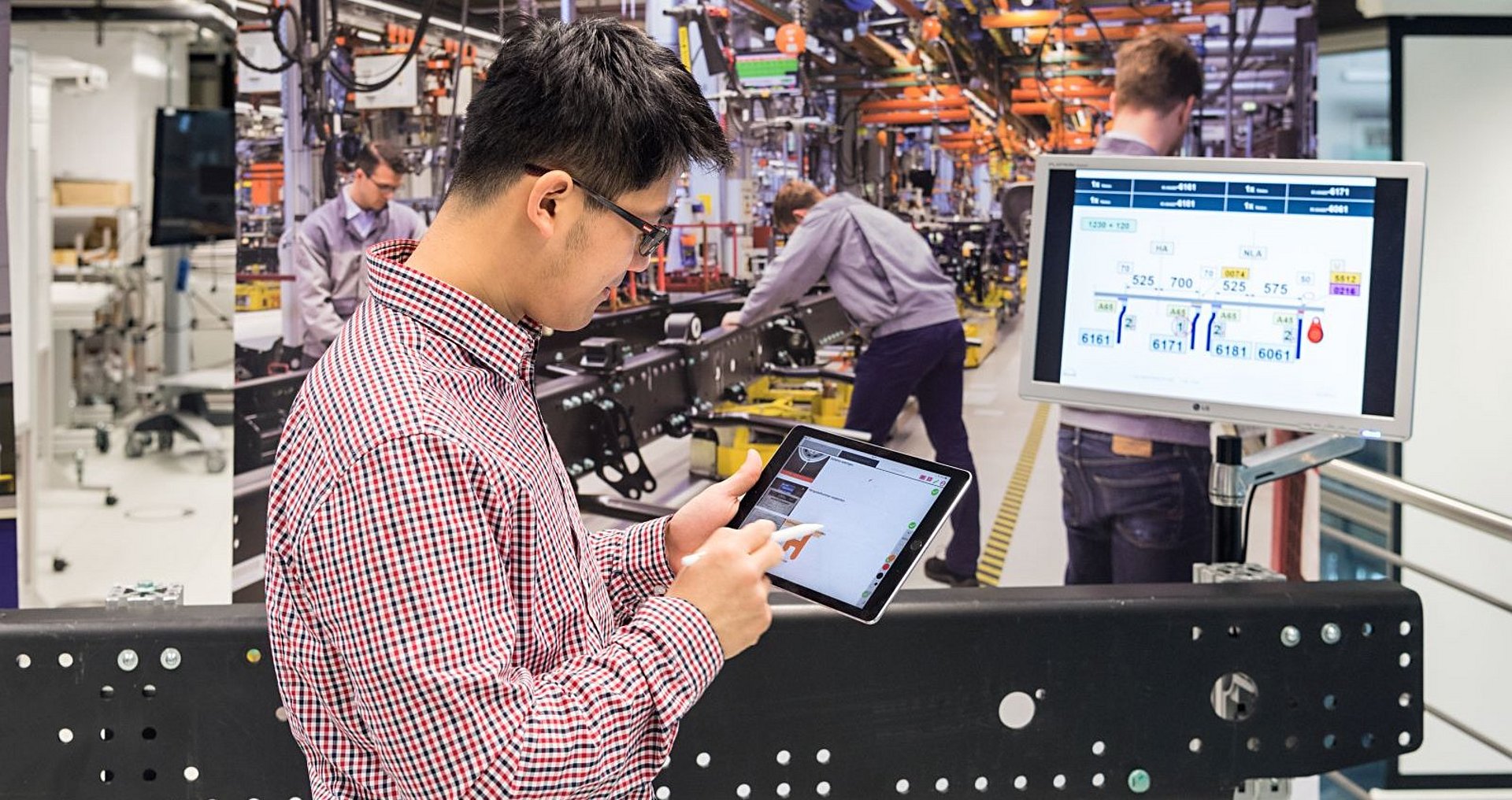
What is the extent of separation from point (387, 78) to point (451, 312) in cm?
267

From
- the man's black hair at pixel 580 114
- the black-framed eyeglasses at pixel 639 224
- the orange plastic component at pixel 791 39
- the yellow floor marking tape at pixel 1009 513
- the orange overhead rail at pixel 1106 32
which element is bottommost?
the yellow floor marking tape at pixel 1009 513

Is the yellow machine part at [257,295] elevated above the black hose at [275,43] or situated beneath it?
situated beneath

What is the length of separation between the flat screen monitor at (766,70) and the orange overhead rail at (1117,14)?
58 centimetres

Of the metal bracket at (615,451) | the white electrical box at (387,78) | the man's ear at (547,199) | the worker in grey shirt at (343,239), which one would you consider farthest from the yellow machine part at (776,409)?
the man's ear at (547,199)

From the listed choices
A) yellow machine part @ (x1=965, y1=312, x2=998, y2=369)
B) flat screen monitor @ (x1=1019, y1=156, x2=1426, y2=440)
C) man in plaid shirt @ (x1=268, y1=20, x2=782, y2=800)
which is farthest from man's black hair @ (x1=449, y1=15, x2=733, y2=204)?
yellow machine part @ (x1=965, y1=312, x2=998, y2=369)

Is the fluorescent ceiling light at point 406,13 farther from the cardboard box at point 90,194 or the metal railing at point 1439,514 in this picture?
the cardboard box at point 90,194

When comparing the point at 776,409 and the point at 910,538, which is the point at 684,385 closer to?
the point at 776,409

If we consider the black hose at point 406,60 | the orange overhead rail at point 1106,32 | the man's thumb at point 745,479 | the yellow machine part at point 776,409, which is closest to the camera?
the man's thumb at point 745,479

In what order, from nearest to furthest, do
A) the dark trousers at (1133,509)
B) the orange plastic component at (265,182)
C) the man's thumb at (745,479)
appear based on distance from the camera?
the man's thumb at (745,479), the dark trousers at (1133,509), the orange plastic component at (265,182)

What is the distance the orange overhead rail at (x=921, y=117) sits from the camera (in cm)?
374

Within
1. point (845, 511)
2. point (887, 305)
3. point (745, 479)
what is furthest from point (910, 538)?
point (887, 305)

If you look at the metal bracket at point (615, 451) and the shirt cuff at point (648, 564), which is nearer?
the shirt cuff at point (648, 564)

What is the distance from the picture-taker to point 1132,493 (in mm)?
2953

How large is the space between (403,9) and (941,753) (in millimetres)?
2707
